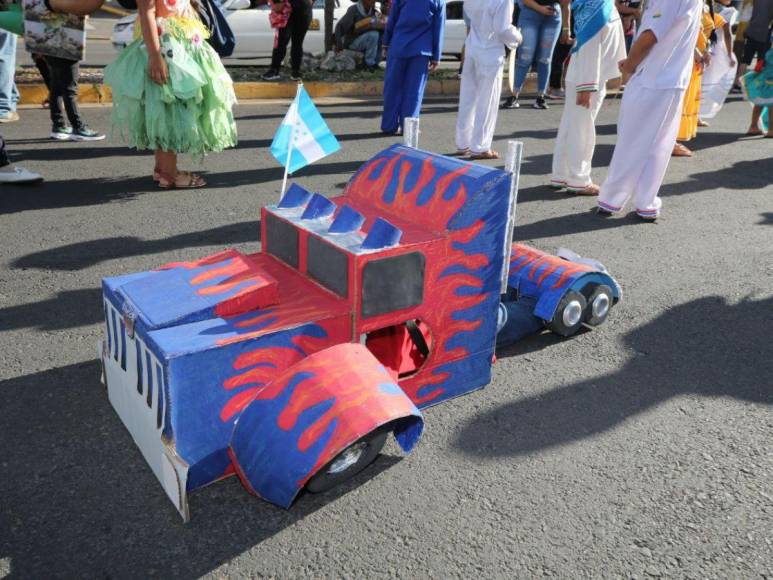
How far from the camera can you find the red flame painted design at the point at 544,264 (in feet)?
11.8

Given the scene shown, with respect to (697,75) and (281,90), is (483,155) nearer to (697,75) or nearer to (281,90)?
(697,75)

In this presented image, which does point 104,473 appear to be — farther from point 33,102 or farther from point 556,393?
point 33,102

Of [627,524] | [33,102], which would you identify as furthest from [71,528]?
[33,102]

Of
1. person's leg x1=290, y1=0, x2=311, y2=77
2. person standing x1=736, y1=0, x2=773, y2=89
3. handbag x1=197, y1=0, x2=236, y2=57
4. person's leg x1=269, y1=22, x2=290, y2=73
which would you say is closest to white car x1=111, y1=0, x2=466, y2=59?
person's leg x1=269, y1=22, x2=290, y2=73

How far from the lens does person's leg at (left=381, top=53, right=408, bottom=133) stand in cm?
771

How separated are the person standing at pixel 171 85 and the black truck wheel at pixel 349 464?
3.56 metres

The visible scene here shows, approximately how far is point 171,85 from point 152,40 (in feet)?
1.08

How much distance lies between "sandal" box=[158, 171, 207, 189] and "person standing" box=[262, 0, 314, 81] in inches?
207

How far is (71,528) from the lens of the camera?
7.47 ft

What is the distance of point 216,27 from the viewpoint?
568cm

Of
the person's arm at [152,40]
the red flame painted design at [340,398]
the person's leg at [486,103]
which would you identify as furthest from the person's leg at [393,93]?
the red flame painted design at [340,398]

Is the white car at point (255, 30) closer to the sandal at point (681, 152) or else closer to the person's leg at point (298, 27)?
the person's leg at point (298, 27)

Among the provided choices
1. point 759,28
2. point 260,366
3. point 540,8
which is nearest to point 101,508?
point 260,366

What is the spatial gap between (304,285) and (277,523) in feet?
2.97
